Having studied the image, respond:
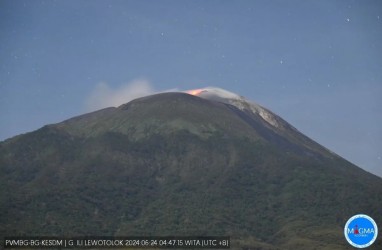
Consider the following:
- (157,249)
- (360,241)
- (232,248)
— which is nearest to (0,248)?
(157,249)

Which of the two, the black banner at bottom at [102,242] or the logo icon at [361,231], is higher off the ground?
the logo icon at [361,231]

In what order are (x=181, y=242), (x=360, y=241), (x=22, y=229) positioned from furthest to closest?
(x=22, y=229) → (x=181, y=242) → (x=360, y=241)

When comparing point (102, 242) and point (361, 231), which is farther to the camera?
point (102, 242)

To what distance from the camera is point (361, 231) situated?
46.0 metres

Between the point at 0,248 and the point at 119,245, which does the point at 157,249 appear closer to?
the point at 119,245

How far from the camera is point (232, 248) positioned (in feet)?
597

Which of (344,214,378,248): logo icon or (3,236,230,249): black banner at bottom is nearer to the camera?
(344,214,378,248): logo icon

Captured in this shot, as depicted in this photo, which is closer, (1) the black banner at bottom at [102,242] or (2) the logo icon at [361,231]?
(2) the logo icon at [361,231]

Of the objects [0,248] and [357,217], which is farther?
[0,248]

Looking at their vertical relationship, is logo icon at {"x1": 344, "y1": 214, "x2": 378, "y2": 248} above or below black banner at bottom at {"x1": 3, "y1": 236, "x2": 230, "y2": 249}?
above

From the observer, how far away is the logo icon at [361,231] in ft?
150

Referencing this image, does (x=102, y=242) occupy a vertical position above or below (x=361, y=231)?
below

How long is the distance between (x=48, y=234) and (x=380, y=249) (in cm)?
10702

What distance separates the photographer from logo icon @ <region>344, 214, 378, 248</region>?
45.6 m
